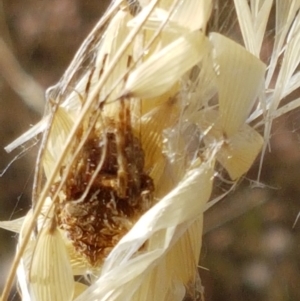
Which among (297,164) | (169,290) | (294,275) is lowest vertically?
(294,275)

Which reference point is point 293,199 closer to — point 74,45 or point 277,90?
point 74,45

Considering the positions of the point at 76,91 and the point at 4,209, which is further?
the point at 4,209

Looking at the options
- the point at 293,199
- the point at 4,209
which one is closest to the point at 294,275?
the point at 293,199

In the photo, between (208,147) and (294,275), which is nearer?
(208,147)

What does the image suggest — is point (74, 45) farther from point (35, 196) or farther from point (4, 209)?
point (35, 196)

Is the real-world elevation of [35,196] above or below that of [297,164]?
above

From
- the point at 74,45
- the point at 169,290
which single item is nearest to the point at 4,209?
the point at 74,45
